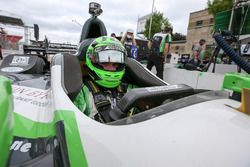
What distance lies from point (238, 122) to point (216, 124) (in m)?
0.09

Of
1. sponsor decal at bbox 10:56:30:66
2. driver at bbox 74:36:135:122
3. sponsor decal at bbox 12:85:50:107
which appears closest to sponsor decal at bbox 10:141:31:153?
sponsor decal at bbox 12:85:50:107

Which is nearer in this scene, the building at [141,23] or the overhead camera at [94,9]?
the overhead camera at [94,9]

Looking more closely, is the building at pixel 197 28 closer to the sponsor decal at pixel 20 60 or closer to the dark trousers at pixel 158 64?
the dark trousers at pixel 158 64

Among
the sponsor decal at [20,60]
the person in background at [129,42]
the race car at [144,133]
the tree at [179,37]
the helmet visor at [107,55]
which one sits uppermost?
the tree at [179,37]

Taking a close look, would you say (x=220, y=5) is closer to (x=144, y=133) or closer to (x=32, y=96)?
(x=32, y=96)

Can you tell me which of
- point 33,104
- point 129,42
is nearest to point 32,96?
point 33,104

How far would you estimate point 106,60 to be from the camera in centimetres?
152

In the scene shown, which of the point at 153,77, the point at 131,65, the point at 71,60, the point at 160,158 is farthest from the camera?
the point at 131,65

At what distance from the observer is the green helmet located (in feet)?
5.02

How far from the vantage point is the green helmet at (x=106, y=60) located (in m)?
1.53

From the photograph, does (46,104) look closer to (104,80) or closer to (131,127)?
→ (104,80)

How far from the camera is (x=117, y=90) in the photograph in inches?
69.1

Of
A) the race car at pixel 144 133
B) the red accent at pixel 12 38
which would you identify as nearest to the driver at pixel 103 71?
the race car at pixel 144 133

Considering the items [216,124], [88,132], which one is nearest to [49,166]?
[88,132]
